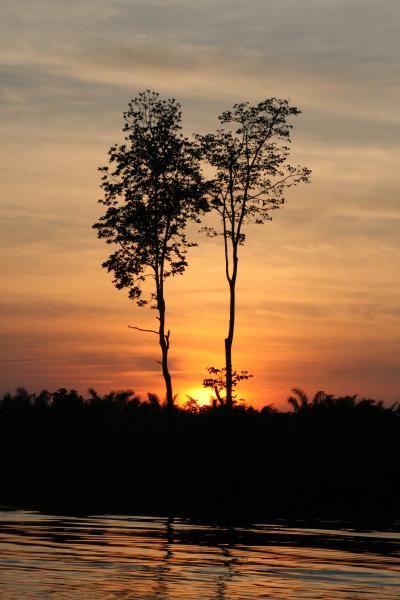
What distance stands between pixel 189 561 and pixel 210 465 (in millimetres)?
23352

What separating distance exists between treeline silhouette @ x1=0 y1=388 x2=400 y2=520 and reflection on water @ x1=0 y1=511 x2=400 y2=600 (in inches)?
332

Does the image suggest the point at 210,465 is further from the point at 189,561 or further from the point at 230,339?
the point at 189,561

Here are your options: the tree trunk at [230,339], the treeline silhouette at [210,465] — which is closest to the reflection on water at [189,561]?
the treeline silhouette at [210,465]

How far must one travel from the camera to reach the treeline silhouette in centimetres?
4606

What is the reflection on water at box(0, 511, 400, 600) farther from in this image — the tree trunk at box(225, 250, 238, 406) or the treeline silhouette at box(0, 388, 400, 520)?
the tree trunk at box(225, 250, 238, 406)

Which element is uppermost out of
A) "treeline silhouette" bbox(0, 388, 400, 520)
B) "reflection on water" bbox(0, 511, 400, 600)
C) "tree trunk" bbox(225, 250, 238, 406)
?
"tree trunk" bbox(225, 250, 238, 406)

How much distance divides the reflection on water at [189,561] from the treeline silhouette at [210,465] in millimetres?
8442

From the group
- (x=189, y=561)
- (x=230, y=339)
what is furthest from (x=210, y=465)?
(x=189, y=561)

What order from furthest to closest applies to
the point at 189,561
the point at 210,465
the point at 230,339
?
the point at 230,339 < the point at 210,465 < the point at 189,561

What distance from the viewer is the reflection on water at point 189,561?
21.9 metres

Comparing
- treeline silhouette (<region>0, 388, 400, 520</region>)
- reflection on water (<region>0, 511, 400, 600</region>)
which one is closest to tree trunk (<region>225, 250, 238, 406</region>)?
treeline silhouette (<region>0, 388, 400, 520</region>)

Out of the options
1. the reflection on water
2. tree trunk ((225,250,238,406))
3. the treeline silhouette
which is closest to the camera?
the reflection on water

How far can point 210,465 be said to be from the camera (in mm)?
49719

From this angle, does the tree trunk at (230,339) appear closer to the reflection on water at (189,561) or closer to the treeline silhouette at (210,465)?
the treeline silhouette at (210,465)
